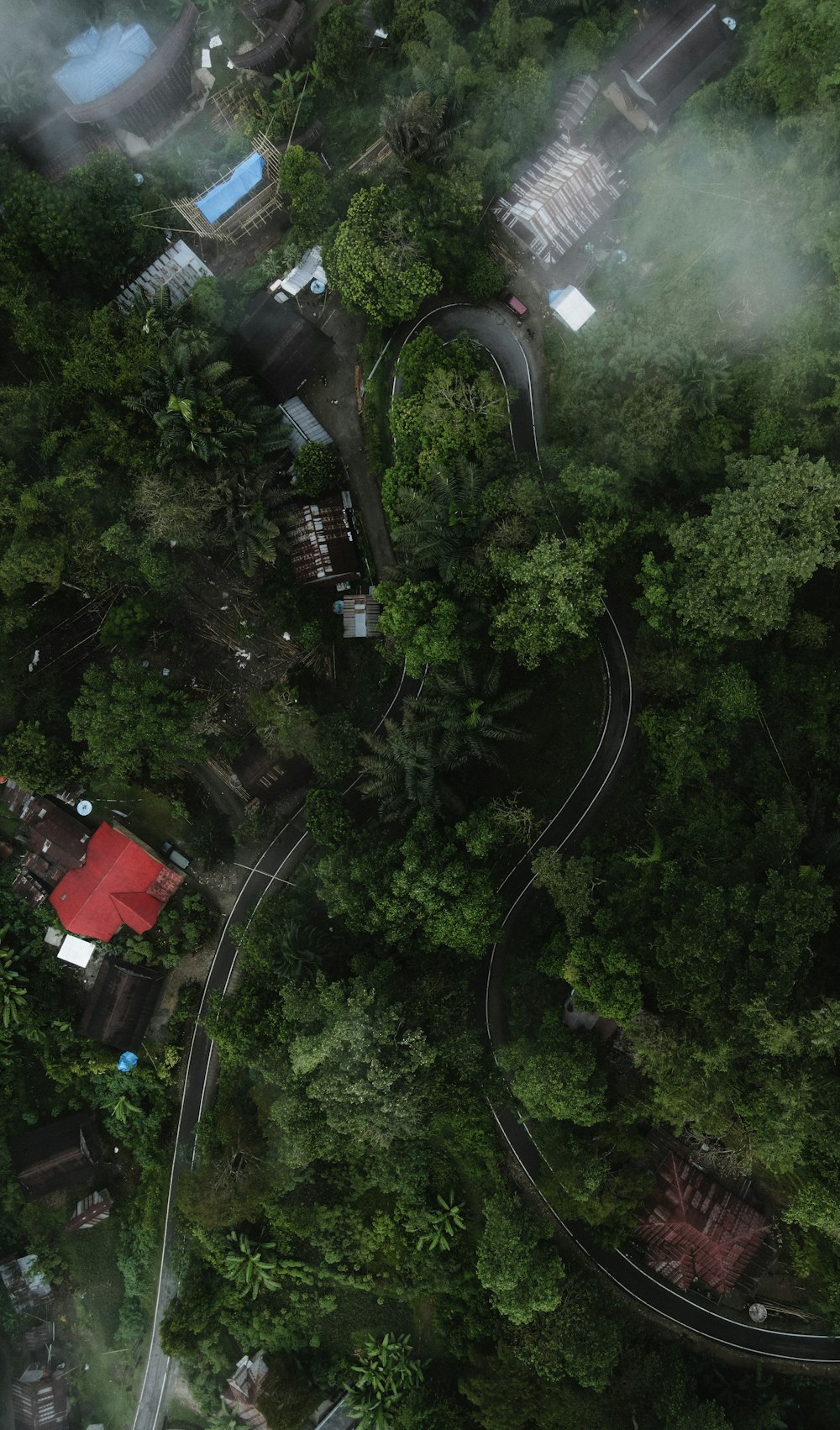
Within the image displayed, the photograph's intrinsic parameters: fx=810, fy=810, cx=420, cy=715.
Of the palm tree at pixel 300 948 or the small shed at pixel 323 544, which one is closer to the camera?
the palm tree at pixel 300 948

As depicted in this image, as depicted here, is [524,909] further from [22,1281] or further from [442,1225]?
[22,1281]

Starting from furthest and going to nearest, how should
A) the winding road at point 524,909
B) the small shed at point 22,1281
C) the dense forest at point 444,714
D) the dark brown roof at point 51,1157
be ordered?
the small shed at point 22,1281, the dark brown roof at point 51,1157, the winding road at point 524,909, the dense forest at point 444,714

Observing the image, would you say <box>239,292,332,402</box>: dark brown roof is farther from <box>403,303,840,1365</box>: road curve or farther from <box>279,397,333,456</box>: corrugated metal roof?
<box>403,303,840,1365</box>: road curve

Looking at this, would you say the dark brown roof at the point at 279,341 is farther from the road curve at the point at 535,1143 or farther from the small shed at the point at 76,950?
the small shed at the point at 76,950

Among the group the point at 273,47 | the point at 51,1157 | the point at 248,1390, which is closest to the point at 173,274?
the point at 273,47

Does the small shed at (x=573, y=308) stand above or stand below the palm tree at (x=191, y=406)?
below

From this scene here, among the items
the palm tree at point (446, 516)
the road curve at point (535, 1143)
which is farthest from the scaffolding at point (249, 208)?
the palm tree at point (446, 516)

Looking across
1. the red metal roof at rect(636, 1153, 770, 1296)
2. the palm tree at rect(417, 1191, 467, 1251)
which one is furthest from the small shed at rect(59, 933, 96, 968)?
the red metal roof at rect(636, 1153, 770, 1296)

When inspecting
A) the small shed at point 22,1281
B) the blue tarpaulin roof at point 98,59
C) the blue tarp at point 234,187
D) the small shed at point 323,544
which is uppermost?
the blue tarpaulin roof at point 98,59

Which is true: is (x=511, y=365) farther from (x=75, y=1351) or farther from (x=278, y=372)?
(x=75, y=1351)
